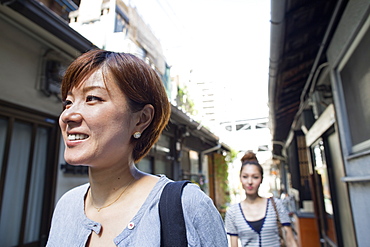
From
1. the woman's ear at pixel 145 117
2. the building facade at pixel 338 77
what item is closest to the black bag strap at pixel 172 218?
the woman's ear at pixel 145 117

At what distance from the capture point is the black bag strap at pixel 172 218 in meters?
0.97

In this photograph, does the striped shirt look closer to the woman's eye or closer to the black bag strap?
the black bag strap

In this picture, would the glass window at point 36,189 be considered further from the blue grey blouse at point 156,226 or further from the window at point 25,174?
the blue grey blouse at point 156,226

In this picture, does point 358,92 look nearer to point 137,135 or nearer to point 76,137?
point 137,135

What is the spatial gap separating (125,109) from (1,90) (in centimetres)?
311

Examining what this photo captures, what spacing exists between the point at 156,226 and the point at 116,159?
350 mm

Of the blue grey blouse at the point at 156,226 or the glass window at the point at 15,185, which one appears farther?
the glass window at the point at 15,185

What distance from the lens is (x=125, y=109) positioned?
117 cm

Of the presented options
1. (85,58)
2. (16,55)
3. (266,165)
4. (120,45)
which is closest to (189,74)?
(120,45)

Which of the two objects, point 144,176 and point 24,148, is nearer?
point 144,176

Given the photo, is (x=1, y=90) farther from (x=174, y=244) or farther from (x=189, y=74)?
(x=189, y=74)

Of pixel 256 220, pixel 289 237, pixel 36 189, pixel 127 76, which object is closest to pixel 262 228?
pixel 256 220

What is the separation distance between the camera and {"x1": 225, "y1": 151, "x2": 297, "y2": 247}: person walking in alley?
2744mm

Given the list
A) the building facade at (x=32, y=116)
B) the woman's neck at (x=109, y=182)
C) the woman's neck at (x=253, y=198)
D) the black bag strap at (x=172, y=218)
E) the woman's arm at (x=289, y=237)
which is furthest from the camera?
the building facade at (x=32, y=116)
